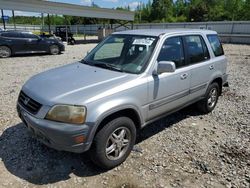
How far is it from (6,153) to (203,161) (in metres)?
3.03

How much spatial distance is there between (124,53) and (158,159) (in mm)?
1800

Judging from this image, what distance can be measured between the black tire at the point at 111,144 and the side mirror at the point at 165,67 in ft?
2.84

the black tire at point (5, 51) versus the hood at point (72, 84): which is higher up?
the hood at point (72, 84)

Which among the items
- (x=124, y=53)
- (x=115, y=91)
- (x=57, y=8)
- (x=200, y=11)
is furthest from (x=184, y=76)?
(x=200, y=11)

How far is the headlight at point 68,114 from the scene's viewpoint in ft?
8.70

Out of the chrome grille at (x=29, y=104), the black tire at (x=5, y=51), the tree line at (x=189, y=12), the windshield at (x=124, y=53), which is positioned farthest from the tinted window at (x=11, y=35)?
the tree line at (x=189, y=12)

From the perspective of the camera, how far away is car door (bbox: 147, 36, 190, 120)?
11.3 ft

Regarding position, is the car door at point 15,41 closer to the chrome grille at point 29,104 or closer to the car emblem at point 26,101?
the chrome grille at point 29,104

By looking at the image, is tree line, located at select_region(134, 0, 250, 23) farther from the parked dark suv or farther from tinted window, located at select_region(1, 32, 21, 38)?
tinted window, located at select_region(1, 32, 21, 38)

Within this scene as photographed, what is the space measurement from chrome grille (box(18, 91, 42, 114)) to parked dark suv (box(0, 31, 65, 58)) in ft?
37.5

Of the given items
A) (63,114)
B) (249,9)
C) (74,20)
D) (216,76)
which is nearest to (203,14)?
(249,9)

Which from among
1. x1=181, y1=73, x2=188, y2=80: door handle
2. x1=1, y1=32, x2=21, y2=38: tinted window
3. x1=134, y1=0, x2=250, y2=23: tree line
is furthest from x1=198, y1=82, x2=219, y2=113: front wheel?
x1=134, y1=0, x2=250, y2=23: tree line

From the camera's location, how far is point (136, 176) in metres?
3.09

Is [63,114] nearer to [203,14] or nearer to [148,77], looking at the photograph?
[148,77]
